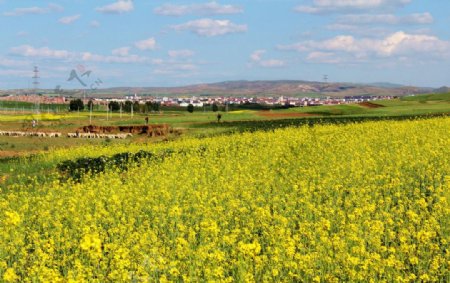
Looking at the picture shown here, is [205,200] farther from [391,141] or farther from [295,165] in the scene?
[391,141]

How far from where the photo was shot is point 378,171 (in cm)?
1769

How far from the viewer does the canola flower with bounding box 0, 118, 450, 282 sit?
8609 mm

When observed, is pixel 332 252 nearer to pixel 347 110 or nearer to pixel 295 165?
pixel 295 165

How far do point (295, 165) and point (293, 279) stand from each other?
37.2 feet

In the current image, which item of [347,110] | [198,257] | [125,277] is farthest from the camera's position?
[347,110]

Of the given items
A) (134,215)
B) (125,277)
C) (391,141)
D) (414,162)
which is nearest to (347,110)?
(391,141)

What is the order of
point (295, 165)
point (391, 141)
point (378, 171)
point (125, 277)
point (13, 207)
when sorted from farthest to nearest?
point (391, 141) < point (295, 165) < point (378, 171) < point (13, 207) < point (125, 277)

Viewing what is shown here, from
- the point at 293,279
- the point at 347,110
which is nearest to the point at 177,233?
the point at 293,279

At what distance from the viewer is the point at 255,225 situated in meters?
11.9

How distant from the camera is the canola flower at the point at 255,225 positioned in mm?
8609

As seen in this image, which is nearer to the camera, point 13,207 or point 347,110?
point 13,207

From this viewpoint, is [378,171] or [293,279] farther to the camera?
[378,171]

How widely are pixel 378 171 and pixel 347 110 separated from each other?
237 ft

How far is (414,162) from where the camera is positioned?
17.8 meters
